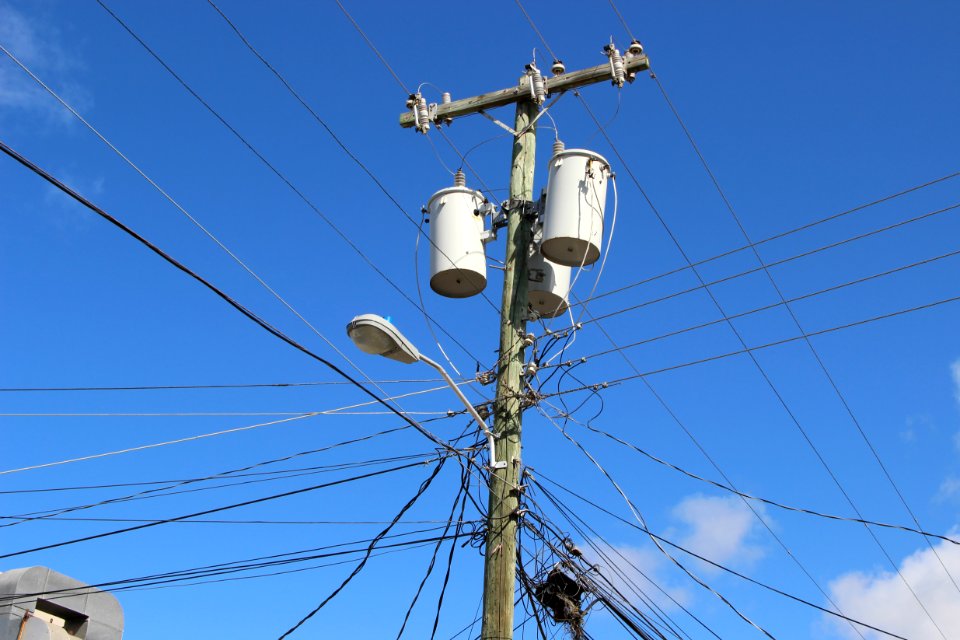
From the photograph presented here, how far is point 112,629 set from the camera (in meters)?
9.84

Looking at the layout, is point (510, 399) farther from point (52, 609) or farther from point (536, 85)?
point (52, 609)

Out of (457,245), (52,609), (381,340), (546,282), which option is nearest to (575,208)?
(546,282)

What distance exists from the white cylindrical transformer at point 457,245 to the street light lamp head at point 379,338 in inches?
56.8

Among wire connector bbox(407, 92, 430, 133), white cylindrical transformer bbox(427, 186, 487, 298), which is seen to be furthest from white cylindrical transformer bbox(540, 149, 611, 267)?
wire connector bbox(407, 92, 430, 133)

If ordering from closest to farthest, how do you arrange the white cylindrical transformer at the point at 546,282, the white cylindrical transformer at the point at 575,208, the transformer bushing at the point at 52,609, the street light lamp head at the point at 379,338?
1. the street light lamp head at the point at 379,338
2. the white cylindrical transformer at the point at 575,208
3. the white cylindrical transformer at the point at 546,282
4. the transformer bushing at the point at 52,609

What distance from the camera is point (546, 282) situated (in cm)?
850

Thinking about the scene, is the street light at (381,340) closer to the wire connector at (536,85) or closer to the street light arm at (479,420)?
the street light arm at (479,420)

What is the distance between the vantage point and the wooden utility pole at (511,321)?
22.9 ft

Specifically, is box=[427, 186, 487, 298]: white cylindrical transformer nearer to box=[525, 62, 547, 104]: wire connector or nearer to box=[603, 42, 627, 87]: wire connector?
box=[525, 62, 547, 104]: wire connector

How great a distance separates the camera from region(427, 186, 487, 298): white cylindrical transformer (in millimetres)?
8359

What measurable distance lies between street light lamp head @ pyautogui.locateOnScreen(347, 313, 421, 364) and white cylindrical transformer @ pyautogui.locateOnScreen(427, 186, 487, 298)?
4.74 feet

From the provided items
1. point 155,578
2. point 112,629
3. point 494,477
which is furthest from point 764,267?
point 112,629

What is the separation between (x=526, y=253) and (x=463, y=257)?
53cm

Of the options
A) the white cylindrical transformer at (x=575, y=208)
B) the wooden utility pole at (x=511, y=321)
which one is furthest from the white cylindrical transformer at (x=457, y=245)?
the white cylindrical transformer at (x=575, y=208)
